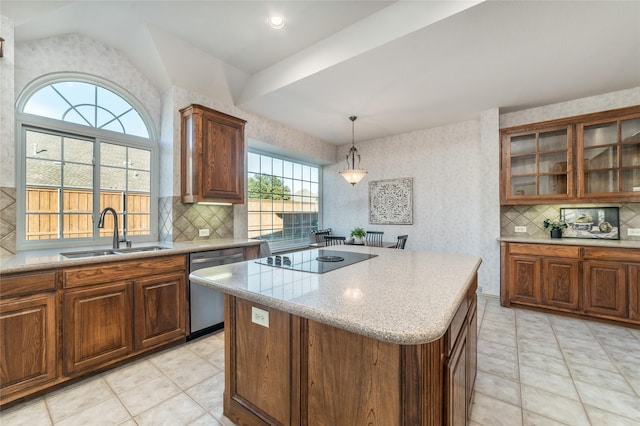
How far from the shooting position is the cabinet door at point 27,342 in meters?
1.65

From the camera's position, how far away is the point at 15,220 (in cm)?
208

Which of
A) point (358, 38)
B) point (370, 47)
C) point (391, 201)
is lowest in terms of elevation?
point (391, 201)

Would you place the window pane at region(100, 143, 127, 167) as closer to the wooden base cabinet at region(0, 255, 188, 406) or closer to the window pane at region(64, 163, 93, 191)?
the window pane at region(64, 163, 93, 191)

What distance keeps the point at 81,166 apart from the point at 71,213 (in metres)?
0.46

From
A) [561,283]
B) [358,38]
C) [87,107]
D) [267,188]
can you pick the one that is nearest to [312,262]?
[358,38]

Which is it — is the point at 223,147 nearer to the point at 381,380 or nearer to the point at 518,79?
the point at 381,380

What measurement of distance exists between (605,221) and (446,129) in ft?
7.61

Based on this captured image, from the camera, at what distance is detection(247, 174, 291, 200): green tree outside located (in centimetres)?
438

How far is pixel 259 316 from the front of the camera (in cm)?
136

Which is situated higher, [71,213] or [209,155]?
[209,155]

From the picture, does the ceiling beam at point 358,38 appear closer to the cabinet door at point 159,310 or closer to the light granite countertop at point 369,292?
the light granite countertop at point 369,292


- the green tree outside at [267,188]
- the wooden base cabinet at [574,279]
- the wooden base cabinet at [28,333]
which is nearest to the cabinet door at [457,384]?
the wooden base cabinet at [28,333]

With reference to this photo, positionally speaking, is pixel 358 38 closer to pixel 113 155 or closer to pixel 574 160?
pixel 113 155

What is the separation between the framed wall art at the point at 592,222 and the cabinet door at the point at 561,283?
0.63 metres
